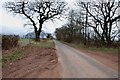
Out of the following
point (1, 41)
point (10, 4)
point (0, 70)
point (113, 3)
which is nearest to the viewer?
point (0, 70)

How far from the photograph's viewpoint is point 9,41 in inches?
1420

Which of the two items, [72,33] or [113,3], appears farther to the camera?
[72,33]

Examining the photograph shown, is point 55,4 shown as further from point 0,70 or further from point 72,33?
point 0,70

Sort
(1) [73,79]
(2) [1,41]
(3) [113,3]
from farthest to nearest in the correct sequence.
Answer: (3) [113,3], (2) [1,41], (1) [73,79]

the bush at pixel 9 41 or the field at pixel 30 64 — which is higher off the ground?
the bush at pixel 9 41

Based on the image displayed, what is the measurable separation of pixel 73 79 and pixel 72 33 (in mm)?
68695

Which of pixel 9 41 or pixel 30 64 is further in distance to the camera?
pixel 9 41

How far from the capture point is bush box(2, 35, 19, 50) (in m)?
35.0

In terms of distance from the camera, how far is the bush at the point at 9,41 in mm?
35000

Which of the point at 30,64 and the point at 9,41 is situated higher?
the point at 9,41

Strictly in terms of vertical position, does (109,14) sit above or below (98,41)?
above

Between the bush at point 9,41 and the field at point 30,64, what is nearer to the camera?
the field at point 30,64

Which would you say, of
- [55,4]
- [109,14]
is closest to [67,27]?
[55,4]

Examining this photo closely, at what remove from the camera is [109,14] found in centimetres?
4231
